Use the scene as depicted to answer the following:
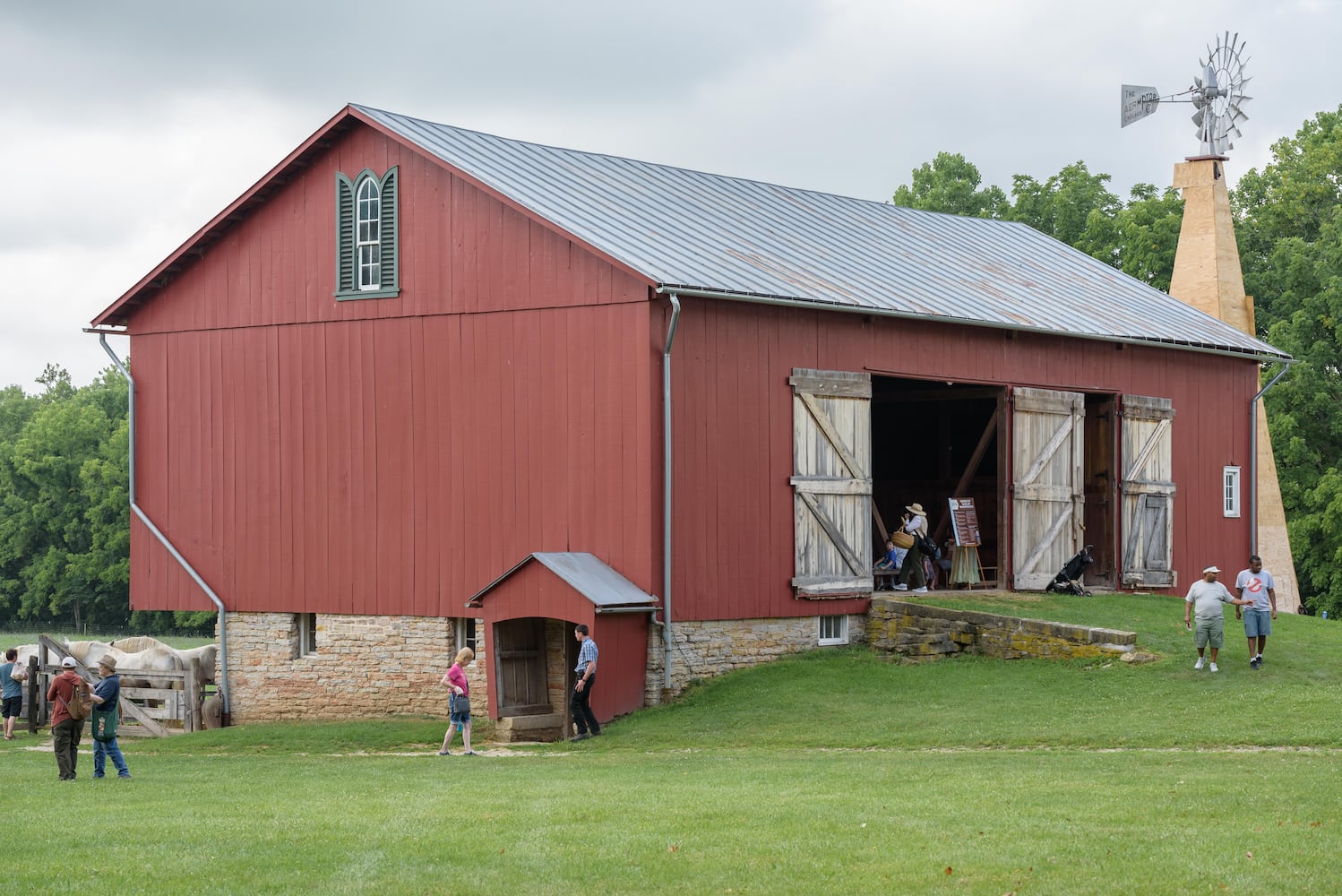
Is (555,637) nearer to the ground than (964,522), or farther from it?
nearer to the ground

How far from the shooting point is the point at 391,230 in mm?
26609

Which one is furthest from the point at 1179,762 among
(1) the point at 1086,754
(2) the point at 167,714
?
(2) the point at 167,714

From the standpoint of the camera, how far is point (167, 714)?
2808cm

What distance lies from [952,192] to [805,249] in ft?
106

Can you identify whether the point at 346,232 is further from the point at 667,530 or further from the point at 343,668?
the point at 667,530

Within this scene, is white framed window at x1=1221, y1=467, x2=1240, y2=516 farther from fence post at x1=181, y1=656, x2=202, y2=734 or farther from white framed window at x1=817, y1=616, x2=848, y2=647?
fence post at x1=181, y1=656, x2=202, y2=734

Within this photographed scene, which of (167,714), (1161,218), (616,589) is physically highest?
(1161,218)

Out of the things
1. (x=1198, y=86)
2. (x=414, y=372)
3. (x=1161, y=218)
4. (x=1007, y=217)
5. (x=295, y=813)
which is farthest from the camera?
(x=1007, y=217)

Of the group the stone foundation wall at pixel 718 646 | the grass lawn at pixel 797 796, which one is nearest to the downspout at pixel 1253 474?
the grass lawn at pixel 797 796

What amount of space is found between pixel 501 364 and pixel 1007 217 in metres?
37.4

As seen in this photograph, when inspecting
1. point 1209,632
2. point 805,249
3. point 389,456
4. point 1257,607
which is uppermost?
point 805,249

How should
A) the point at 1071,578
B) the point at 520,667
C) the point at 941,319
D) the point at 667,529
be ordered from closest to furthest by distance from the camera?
the point at 667,529
the point at 520,667
the point at 941,319
the point at 1071,578

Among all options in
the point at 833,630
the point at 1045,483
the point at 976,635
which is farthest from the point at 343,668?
the point at 1045,483

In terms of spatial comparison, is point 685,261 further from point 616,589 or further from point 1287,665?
point 1287,665
